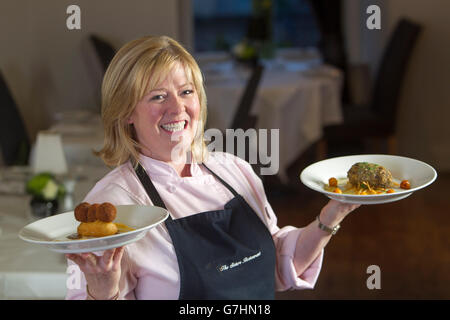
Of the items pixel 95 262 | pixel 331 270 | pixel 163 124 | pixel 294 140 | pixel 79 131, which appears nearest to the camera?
pixel 95 262

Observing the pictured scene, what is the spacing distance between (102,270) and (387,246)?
5.94 ft

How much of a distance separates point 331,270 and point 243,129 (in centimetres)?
57

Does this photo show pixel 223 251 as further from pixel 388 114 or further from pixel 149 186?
pixel 388 114

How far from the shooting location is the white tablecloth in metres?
3.21

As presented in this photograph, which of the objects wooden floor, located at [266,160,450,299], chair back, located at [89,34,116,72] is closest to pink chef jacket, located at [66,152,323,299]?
wooden floor, located at [266,160,450,299]

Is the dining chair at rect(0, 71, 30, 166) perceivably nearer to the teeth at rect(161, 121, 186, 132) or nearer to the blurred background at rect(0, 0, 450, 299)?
the blurred background at rect(0, 0, 450, 299)

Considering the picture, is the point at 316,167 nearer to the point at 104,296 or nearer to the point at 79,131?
the point at 104,296

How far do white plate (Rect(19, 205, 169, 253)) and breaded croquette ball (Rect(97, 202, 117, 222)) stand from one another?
0.14 ft

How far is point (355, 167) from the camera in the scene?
1.04m

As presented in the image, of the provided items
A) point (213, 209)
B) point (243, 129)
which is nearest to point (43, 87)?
point (243, 129)

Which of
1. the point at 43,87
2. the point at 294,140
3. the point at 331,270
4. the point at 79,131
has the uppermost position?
the point at 43,87

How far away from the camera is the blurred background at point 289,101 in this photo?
1.66 meters

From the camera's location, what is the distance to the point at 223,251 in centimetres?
107

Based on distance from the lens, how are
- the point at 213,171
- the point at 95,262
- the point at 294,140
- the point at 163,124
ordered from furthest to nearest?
the point at 294,140, the point at 213,171, the point at 163,124, the point at 95,262
